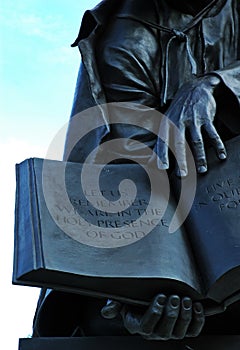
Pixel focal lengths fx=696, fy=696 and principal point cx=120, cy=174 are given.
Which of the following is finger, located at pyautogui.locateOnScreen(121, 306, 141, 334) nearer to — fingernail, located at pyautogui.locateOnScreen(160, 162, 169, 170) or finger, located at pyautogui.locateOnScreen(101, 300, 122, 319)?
finger, located at pyautogui.locateOnScreen(101, 300, 122, 319)

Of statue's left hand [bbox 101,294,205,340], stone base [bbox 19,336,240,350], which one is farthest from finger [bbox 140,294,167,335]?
stone base [bbox 19,336,240,350]

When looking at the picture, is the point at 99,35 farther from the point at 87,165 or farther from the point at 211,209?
the point at 211,209

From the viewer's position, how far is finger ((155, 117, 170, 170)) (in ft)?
4.71

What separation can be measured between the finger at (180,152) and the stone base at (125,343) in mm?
357

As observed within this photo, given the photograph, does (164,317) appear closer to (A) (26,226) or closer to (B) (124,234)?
(B) (124,234)

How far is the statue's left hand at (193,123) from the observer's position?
144 centimetres

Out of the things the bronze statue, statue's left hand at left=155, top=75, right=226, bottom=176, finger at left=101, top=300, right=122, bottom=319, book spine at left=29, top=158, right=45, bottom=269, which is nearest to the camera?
book spine at left=29, top=158, right=45, bottom=269

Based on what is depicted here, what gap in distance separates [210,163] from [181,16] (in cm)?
61

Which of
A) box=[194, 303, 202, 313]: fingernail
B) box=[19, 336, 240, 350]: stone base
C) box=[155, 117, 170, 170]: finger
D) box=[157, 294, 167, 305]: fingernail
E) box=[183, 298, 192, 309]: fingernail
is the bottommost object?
box=[19, 336, 240, 350]: stone base

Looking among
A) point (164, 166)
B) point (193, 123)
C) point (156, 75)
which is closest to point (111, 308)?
point (164, 166)

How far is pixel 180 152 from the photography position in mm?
1439

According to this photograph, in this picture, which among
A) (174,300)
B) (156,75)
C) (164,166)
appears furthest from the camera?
(156,75)

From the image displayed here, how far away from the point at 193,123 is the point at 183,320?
0.43m

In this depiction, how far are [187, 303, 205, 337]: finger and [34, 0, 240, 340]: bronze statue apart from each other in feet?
0.69
